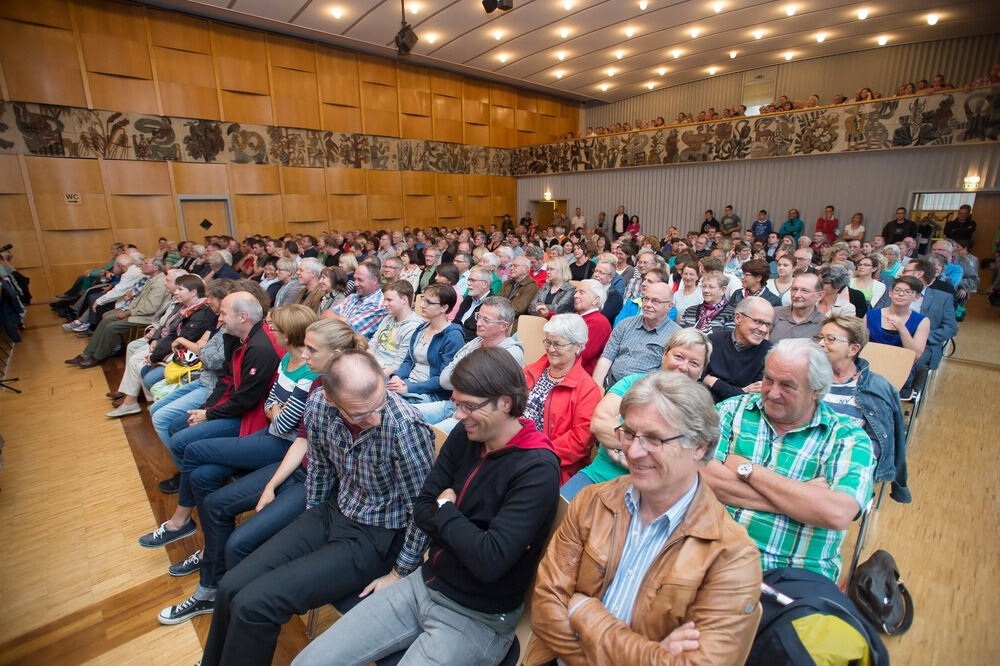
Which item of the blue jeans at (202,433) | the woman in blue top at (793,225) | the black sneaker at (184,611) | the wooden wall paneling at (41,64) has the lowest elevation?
the black sneaker at (184,611)

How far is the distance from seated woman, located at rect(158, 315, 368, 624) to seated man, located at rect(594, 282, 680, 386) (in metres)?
1.67

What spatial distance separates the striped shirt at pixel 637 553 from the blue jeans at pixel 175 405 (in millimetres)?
3225

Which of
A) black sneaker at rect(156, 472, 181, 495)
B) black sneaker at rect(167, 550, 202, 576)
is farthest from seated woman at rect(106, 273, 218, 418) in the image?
black sneaker at rect(167, 550, 202, 576)

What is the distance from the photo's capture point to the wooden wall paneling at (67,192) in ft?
32.1

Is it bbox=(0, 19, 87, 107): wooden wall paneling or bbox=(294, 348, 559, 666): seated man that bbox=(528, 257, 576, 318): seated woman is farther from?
bbox=(0, 19, 87, 107): wooden wall paneling

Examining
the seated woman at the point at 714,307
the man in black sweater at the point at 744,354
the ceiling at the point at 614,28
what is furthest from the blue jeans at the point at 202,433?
the ceiling at the point at 614,28

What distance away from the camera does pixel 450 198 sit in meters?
16.3

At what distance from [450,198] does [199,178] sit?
23.9 ft

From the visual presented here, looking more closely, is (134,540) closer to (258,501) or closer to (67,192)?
(258,501)

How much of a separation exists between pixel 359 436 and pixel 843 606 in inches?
64.9

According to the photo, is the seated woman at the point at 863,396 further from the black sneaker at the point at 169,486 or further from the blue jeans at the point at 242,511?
the black sneaker at the point at 169,486

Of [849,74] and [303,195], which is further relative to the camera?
[849,74]

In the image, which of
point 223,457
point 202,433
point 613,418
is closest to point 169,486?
point 202,433

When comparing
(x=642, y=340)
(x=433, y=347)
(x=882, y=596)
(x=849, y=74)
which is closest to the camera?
(x=882, y=596)
